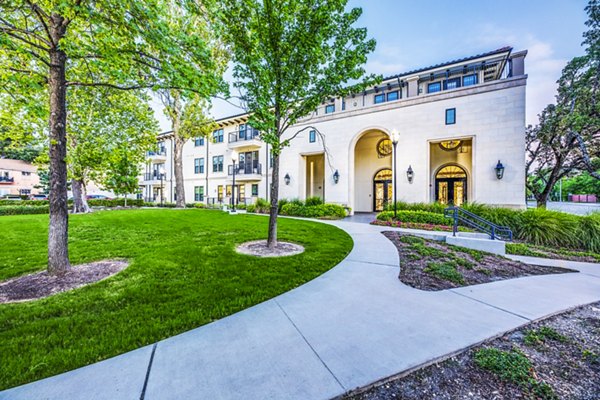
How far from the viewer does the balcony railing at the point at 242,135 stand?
70.7ft

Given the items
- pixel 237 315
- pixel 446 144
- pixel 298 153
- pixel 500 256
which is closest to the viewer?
pixel 237 315

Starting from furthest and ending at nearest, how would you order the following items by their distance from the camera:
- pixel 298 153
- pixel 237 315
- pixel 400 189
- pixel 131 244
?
pixel 298 153 < pixel 400 189 < pixel 131 244 < pixel 237 315

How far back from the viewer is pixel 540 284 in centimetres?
429

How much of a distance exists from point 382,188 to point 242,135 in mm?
13585

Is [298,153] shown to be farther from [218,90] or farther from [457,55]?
[218,90]

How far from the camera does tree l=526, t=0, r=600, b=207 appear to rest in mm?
11727

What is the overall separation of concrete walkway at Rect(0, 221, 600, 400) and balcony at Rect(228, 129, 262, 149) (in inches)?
742

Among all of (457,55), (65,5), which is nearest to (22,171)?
(65,5)

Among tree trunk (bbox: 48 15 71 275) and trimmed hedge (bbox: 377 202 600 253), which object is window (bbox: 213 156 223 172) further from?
trimmed hedge (bbox: 377 202 600 253)

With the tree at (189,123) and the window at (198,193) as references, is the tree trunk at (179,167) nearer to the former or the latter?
the tree at (189,123)

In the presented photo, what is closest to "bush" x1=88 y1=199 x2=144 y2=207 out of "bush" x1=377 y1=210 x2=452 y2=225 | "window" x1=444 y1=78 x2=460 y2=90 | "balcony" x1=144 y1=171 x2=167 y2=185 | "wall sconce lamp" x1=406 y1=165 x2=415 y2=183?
"balcony" x1=144 y1=171 x2=167 y2=185

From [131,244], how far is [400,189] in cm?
1365

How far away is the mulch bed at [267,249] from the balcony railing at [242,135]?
16.0m

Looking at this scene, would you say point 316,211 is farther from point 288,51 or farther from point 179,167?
point 179,167
